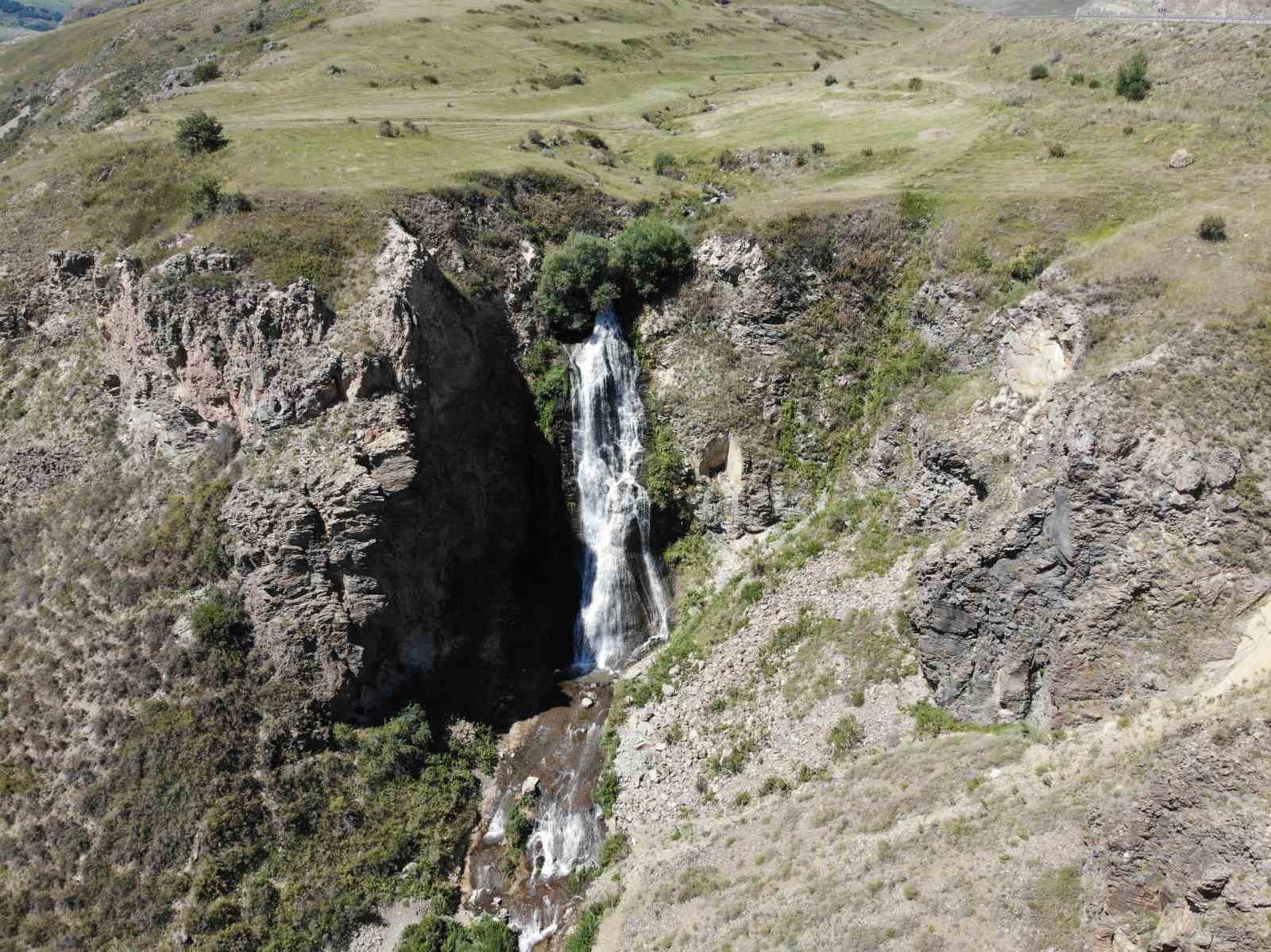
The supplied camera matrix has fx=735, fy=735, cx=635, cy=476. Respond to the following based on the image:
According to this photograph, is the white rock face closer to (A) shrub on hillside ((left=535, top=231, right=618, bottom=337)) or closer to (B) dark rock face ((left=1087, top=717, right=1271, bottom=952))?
(B) dark rock face ((left=1087, top=717, right=1271, bottom=952))

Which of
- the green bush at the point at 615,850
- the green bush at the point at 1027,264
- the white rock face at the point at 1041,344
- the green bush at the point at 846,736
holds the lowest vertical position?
the green bush at the point at 615,850

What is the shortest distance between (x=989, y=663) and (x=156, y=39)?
152 metres

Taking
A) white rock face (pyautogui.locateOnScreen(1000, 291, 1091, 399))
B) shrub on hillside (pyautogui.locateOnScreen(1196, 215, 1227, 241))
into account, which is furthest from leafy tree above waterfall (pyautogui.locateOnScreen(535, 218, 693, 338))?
shrub on hillside (pyautogui.locateOnScreen(1196, 215, 1227, 241))

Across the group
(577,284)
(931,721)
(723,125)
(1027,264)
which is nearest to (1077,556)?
(931,721)

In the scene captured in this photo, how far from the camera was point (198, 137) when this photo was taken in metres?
48.1

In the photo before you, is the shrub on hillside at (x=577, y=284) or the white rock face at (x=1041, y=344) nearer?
the white rock face at (x=1041, y=344)

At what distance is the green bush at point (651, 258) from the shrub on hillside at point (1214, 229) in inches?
1003

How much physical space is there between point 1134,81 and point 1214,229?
72.4ft

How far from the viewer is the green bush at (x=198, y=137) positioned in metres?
47.9

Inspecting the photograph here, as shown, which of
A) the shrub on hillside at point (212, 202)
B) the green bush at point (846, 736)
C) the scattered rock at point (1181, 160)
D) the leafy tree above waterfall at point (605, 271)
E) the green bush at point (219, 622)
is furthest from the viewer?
the leafy tree above waterfall at point (605, 271)

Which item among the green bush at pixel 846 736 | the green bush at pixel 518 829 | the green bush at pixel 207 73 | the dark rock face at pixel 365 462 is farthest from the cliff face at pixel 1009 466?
the green bush at pixel 207 73

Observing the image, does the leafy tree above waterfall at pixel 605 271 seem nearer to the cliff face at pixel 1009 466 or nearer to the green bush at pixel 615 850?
the cliff face at pixel 1009 466

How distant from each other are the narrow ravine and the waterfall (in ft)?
0.18

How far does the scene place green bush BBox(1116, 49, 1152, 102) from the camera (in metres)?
48.2
